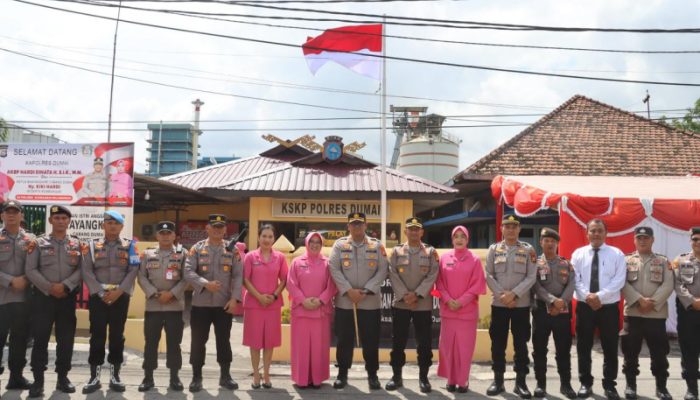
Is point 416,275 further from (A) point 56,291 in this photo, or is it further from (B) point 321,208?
(B) point 321,208

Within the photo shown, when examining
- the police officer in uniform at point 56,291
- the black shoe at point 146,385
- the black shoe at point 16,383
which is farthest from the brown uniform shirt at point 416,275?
the black shoe at point 16,383

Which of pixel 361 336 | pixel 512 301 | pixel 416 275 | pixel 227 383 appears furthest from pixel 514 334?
pixel 227 383

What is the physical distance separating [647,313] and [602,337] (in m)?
0.51

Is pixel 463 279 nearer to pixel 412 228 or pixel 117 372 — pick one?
pixel 412 228

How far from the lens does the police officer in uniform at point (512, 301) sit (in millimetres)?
5777

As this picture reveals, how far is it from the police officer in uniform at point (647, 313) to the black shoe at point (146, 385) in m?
4.81

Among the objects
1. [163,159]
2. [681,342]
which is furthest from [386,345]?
[163,159]

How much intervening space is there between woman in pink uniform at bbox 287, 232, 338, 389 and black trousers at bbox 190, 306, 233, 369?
71 cm

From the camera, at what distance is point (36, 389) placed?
17.7ft

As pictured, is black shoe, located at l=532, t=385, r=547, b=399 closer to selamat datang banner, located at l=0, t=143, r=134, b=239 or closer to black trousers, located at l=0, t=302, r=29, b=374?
black trousers, located at l=0, t=302, r=29, b=374

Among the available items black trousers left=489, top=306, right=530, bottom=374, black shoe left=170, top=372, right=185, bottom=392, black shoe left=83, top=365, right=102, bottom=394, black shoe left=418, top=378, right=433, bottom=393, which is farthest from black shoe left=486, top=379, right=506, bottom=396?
black shoe left=83, top=365, right=102, bottom=394

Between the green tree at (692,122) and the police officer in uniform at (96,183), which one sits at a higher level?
the green tree at (692,122)

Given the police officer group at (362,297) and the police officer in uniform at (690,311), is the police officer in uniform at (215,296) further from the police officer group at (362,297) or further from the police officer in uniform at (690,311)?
the police officer in uniform at (690,311)

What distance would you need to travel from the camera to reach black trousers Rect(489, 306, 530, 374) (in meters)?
5.78
